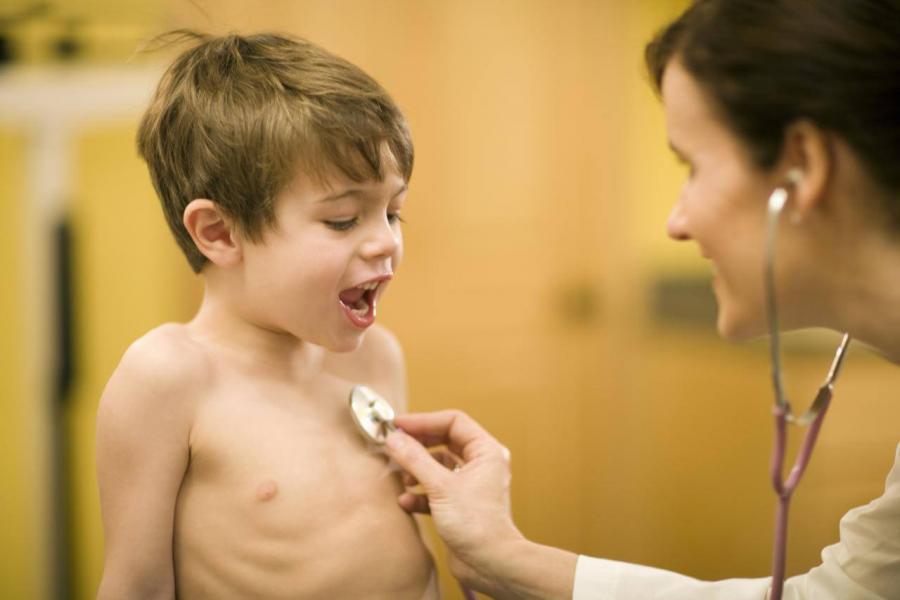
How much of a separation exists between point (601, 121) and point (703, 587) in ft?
6.78

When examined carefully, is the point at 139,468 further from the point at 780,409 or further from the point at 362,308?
the point at 780,409

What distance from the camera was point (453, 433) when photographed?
110 cm

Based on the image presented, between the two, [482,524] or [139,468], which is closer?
[139,468]

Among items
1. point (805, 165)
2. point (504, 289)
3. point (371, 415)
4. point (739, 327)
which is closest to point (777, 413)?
point (739, 327)

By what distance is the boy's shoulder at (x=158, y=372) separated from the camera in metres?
0.90

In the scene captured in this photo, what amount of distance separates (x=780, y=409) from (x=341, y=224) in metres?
0.44

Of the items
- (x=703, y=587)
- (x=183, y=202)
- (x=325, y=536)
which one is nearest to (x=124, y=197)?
(x=183, y=202)

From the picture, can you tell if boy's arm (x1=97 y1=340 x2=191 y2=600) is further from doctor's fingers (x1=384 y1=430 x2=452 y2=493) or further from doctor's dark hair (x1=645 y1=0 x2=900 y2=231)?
doctor's dark hair (x1=645 y1=0 x2=900 y2=231)

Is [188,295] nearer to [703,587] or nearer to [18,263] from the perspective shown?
[18,263]

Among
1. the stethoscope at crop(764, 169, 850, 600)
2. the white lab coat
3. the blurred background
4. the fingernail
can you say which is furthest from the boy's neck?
the blurred background

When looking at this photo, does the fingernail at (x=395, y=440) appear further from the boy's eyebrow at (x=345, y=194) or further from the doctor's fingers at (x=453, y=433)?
the boy's eyebrow at (x=345, y=194)

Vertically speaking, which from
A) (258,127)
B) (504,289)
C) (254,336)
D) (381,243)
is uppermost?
(258,127)

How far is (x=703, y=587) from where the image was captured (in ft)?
3.46

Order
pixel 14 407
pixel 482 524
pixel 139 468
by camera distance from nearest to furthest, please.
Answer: pixel 139 468, pixel 482 524, pixel 14 407
